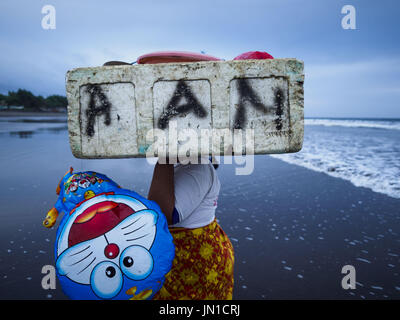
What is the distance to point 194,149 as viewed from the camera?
1206 millimetres

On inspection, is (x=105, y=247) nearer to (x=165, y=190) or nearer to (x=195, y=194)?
(x=165, y=190)

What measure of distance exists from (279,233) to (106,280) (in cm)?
332

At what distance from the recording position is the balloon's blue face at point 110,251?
100cm

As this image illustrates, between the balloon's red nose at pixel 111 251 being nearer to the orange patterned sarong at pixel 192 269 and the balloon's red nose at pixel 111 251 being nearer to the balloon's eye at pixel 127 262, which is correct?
the balloon's eye at pixel 127 262

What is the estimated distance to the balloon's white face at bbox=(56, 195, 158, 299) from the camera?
100 cm

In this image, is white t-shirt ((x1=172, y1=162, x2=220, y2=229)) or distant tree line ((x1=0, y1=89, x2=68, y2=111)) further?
distant tree line ((x1=0, y1=89, x2=68, y2=111))

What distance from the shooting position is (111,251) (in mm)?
1007

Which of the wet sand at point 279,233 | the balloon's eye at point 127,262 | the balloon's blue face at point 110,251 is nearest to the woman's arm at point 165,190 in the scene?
Result: the balloon's blue face at point 110,251

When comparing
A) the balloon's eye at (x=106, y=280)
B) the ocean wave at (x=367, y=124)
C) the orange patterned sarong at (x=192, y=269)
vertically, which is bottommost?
the orange patterned sarong at (x=192, y=269)

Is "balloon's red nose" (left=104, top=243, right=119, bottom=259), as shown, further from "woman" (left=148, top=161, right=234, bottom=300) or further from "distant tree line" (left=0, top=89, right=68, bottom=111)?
"distant tree line" (left=0, top=89, right=68, bottom=111)

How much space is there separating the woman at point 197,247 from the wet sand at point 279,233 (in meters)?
1.43

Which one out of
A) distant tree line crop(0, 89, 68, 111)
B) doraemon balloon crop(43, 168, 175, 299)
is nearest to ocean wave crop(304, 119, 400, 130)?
doraemon balloon crop(43, 168, 175, 299)

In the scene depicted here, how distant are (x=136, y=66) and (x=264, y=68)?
1.89 feet

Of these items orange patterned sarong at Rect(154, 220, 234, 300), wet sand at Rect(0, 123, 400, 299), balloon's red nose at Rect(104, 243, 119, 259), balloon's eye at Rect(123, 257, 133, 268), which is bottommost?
wet sand at Rect(0, 123, 400, 299)
